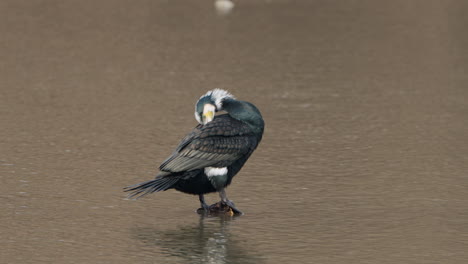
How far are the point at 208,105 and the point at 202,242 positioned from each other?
1534 mm

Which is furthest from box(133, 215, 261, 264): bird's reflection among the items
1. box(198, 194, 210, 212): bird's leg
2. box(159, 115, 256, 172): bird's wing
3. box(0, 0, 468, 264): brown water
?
box(159, 115, 256, 172): bird's wing

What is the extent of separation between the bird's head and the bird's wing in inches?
2.7

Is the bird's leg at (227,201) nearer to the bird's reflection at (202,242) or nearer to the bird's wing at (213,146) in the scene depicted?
the bird's reflection at (202,242)

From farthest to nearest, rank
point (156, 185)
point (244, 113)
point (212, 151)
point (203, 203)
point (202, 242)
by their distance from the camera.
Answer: point (244, 113) < point (203, 203) < point (212, 151) < point (156, 185) < point (202, 242)

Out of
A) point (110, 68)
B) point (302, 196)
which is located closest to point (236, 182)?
point (302, 196)

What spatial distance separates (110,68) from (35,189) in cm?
785

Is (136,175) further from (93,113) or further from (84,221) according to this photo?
(93,113)

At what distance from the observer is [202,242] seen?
8828mm

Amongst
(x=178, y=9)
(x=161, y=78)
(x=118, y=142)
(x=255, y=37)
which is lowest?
(x=118, y=142)

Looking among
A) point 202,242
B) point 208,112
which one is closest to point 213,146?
point 208,112

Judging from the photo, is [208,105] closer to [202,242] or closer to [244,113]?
[244,113]

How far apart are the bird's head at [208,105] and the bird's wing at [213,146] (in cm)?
7

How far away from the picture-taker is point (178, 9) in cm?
2606

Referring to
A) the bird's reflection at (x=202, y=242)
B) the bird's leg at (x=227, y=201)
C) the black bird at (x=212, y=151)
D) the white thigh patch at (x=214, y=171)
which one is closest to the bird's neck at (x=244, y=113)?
the black bird at (x=212, y=151)
